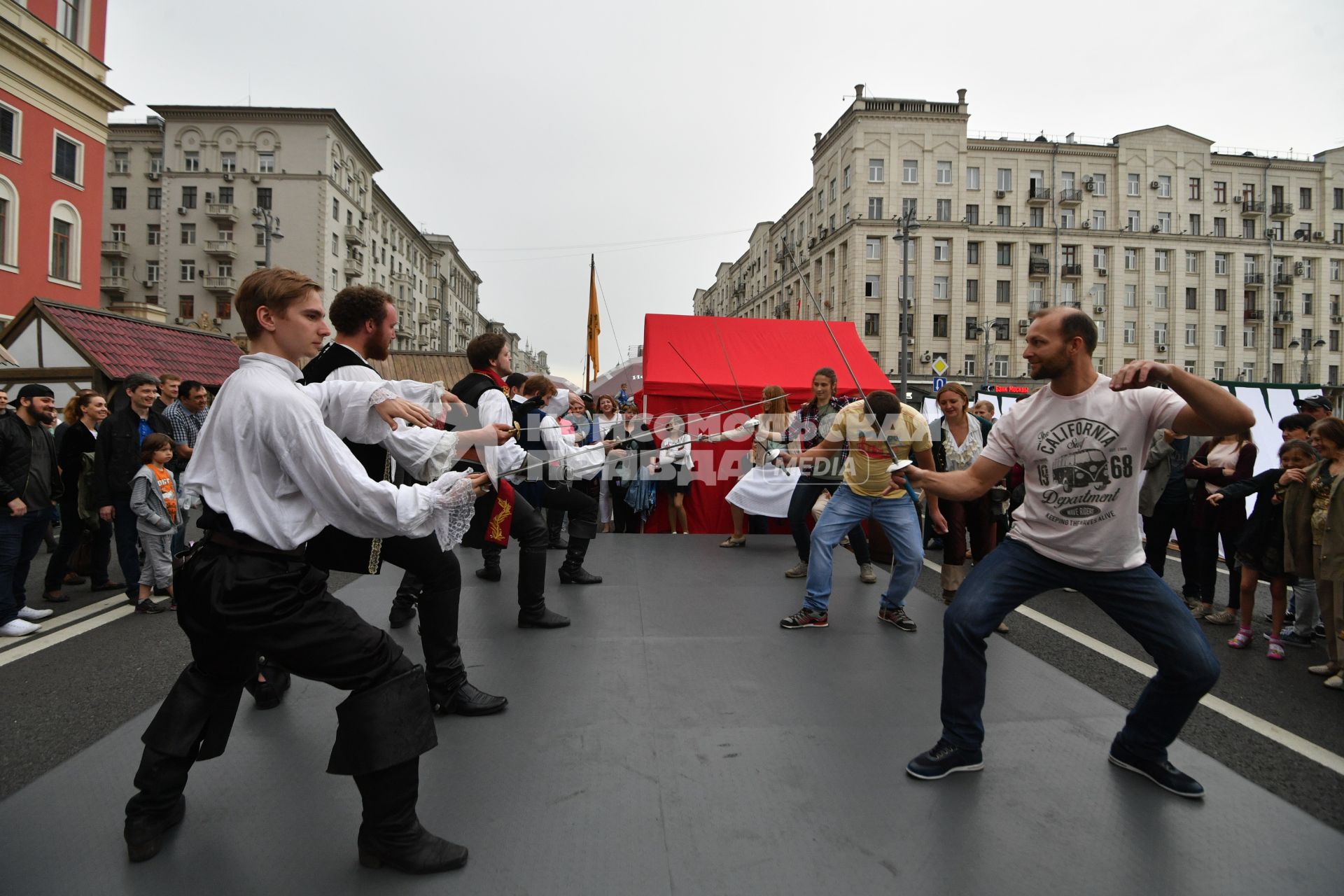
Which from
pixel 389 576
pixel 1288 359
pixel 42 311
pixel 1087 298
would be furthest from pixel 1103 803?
pixel 1288 359

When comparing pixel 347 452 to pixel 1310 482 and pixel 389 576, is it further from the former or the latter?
pixel 1310 482

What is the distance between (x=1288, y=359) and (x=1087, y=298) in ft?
51.5

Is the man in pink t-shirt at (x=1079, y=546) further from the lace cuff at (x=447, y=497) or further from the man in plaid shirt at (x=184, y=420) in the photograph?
the man in plaid shirt at (x=184, y=420)

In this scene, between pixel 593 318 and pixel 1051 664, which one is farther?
pixel 593 318

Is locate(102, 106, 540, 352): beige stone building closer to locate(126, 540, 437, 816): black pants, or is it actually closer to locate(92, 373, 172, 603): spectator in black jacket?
locate(92, 373, 172, 603): spectator in black jacket

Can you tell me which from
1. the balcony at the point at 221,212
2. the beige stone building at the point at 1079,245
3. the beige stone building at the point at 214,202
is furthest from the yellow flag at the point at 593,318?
the balcony at the point at 221,212

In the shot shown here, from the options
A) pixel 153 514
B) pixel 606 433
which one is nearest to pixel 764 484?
pixel 606 433

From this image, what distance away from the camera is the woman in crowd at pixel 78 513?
600 centimetres

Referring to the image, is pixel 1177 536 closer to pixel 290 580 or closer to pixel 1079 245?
pixel 290 580

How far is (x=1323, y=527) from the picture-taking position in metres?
4.27

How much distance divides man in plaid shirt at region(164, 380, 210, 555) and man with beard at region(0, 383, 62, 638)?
824 mm

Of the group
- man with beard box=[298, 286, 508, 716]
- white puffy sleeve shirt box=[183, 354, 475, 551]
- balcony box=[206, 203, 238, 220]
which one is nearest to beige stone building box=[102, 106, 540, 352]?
balcony box=[206, 203, 238, 220]

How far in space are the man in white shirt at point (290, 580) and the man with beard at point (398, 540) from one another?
454 millimetres

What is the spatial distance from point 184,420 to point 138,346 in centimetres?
777
